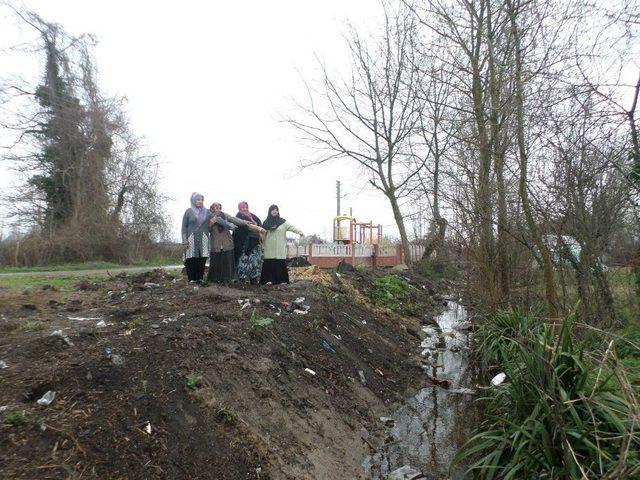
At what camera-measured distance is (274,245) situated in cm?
872

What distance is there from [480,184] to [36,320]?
6336 mm

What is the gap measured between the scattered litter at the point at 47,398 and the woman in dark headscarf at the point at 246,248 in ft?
17.7

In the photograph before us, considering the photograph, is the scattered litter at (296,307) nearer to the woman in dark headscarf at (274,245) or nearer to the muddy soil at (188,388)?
the muddy soil at (188,388)

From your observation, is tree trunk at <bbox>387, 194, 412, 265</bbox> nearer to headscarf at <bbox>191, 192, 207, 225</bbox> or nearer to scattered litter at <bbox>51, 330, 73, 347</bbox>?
headscarf at <bbox>191, 192, 207, 225</bbox>

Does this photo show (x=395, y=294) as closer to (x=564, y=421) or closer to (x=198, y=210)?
(x=198, y=210)

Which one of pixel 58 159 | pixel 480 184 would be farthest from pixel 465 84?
pixel 58 159

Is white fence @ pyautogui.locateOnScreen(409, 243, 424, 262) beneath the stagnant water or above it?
above

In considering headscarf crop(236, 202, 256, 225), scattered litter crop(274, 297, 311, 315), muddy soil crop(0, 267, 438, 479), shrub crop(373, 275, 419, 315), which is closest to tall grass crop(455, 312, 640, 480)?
muddy soil crop(0, 267, 438, 479)

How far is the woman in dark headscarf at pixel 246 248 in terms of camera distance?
8.61 meters

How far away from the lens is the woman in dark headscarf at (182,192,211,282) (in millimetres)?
7781

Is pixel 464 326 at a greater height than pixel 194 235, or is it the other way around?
pixel 194 235

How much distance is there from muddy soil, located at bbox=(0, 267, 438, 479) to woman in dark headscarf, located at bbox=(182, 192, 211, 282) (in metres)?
0.99

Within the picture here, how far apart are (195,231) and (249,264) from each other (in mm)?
1305

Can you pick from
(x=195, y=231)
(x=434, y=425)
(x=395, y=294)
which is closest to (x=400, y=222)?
(x=395, y=294)
